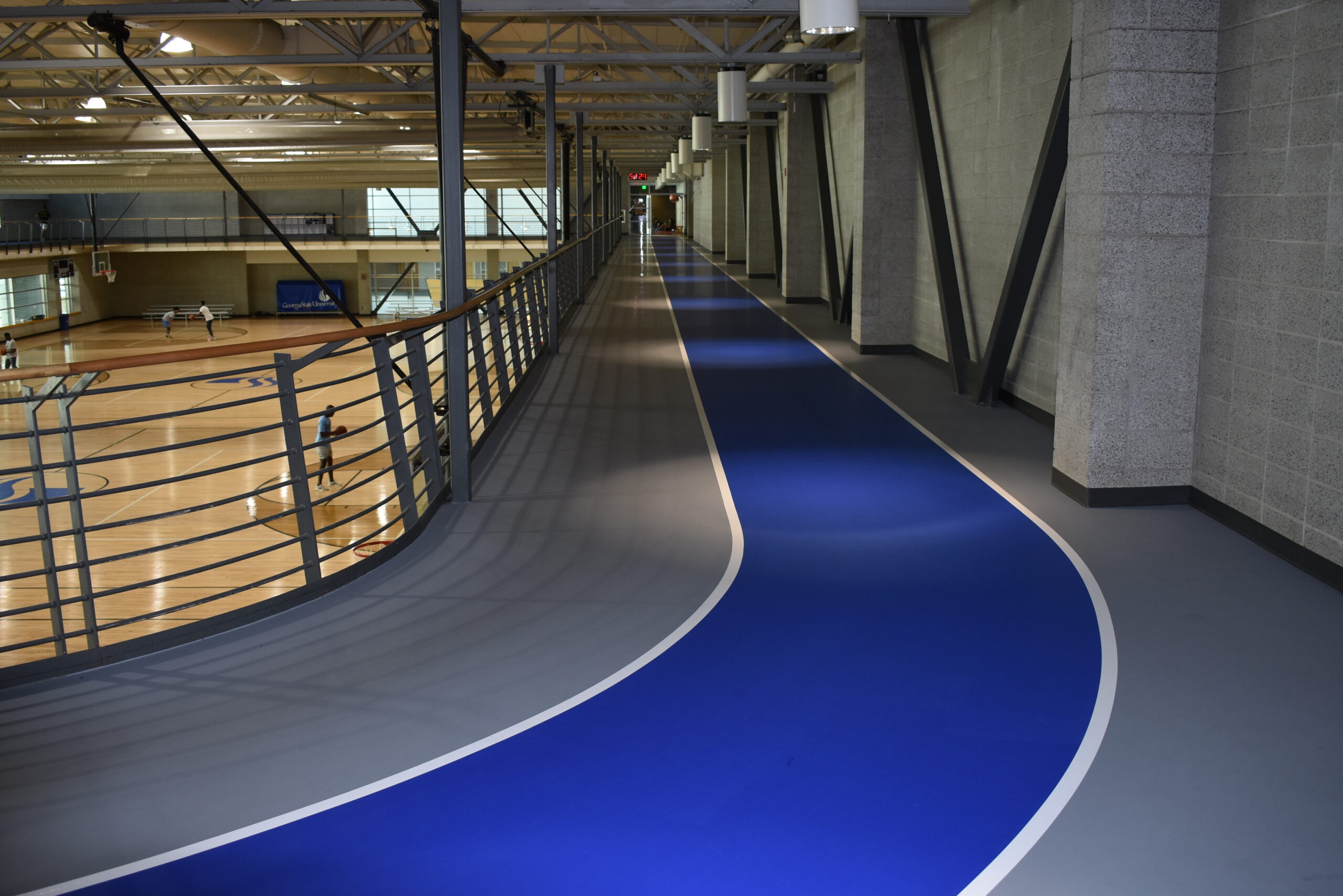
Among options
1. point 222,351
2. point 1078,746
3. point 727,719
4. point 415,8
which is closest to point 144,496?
point 415,8

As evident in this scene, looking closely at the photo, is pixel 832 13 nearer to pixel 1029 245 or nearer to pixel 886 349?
pixel 1029 245

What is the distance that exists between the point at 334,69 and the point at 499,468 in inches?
527

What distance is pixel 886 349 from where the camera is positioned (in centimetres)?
1291

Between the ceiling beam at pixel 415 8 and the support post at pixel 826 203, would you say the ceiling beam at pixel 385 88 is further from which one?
the ceiling beam at pixel 415 8

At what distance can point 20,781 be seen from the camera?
3.33 metres

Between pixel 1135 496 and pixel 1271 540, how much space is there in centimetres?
90

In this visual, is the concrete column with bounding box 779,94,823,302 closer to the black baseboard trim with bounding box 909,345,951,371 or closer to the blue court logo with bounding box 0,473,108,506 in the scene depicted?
the black baseboard trim with bounding box 909,345,951,371

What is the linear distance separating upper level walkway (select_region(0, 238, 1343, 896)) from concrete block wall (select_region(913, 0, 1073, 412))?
2.90 m

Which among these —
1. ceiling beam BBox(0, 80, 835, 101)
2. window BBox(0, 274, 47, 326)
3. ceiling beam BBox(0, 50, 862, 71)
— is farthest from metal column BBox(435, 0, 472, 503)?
window BBox(0, 274, 47, 326)

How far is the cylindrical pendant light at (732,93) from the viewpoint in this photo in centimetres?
1145

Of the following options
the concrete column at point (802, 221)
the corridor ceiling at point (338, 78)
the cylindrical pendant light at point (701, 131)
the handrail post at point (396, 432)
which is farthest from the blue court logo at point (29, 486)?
the handrail post at point (396, 432)

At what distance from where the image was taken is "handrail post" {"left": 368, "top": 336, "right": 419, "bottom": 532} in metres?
5.41

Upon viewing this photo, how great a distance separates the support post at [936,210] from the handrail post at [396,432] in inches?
235

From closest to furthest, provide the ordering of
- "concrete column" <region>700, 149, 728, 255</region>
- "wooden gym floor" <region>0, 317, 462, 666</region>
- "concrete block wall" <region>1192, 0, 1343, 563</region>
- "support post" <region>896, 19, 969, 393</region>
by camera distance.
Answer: "concrete block wall" <region>1192, 0, 1343, 563</region> < "support post" <region>896, 19, 969, 393</region> < "wooden gym floor" <region>0, 317, 462, 666</region> < "concrete column" <region>700, 149, 728, 255</region>
